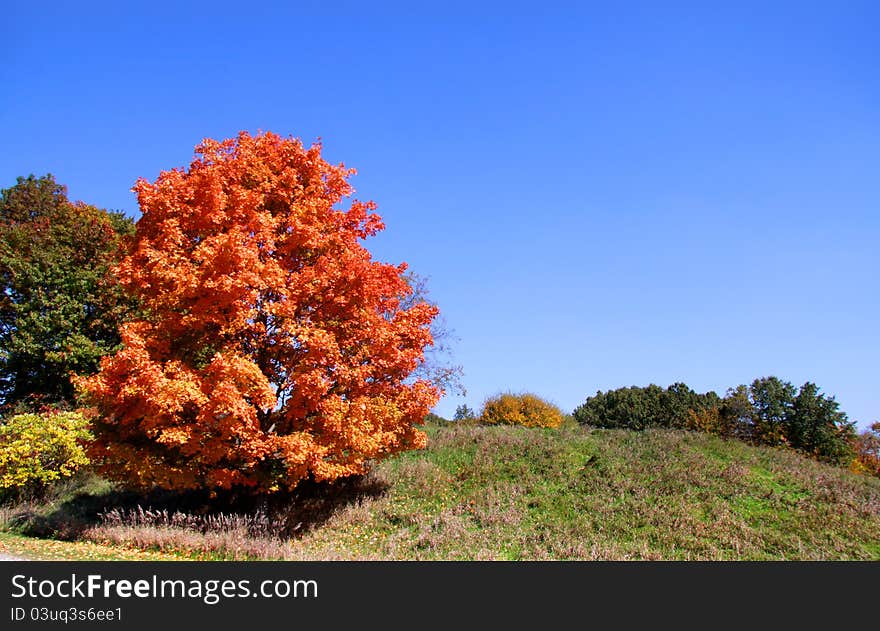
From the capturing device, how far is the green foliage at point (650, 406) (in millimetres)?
67438

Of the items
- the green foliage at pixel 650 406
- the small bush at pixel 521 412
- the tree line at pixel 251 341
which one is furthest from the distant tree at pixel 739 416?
the tree line at pixel 251 341

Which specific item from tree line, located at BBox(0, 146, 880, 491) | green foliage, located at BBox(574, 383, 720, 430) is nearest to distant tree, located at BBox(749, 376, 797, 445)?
green foliage, located at BBox(574, 383, 720, 430)

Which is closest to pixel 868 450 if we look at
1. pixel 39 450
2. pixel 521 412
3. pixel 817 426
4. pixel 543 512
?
pixel 817 426

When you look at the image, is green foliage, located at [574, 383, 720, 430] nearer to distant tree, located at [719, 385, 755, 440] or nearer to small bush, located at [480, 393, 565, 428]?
distant tree, located at [719, 385, 755, 440]

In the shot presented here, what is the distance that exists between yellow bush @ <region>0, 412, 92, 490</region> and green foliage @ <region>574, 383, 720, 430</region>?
56.9 m

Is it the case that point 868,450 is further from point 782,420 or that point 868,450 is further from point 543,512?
point 543,512

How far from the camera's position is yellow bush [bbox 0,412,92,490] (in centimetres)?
2053

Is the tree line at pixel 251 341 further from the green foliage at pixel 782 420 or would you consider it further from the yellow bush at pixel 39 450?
the green foliage at pixel 782 420

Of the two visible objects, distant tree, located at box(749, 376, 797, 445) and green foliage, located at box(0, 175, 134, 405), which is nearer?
green foliage, located at box(0, 175, 134, 405)

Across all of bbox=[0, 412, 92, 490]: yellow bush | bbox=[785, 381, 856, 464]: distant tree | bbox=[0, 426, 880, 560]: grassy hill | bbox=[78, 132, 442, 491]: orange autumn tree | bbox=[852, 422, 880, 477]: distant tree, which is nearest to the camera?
bbox=[78, 132, 442, 491]: orange autumn tree

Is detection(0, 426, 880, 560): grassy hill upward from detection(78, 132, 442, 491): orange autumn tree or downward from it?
downward

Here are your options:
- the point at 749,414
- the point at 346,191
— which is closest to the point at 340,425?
the point at 346,191

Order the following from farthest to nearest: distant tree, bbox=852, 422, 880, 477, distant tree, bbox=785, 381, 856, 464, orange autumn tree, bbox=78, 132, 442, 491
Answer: distant tree, bbox=852, 422, 880, 477
distant tree, bbox=785, 381, 856, 464
orange autumn tree, bbox=78, 132, 442, 491

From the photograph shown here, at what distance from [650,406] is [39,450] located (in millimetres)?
63717
